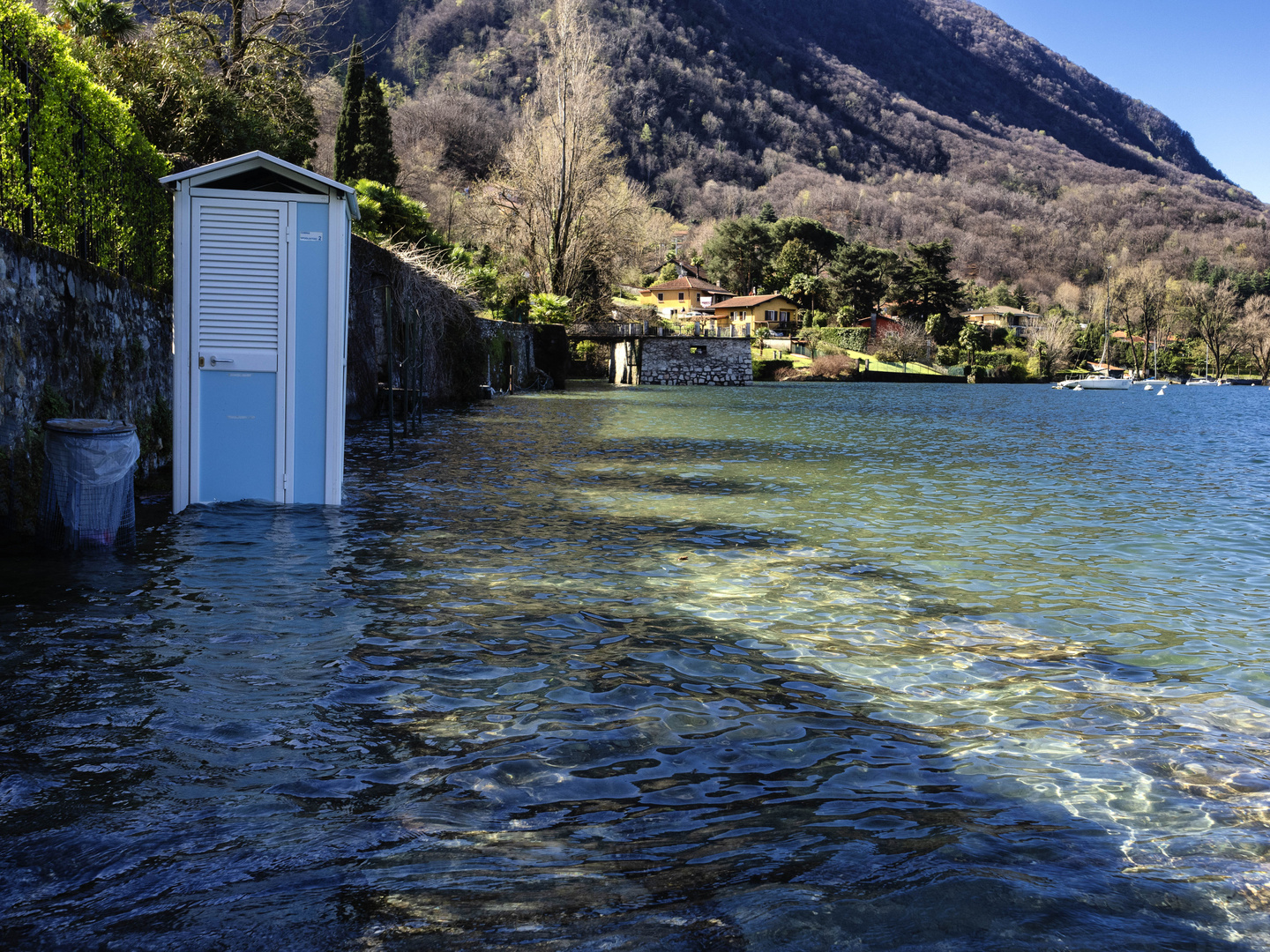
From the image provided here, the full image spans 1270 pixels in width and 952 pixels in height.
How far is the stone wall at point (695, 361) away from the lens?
6419 cm

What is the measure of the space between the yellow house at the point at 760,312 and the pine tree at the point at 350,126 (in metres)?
45.5

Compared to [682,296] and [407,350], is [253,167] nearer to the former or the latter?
[407,350]

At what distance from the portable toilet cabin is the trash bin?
6.33ft

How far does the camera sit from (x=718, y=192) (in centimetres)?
15188

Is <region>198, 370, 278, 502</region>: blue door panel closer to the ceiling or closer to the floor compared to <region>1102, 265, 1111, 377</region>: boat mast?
closer to the floor

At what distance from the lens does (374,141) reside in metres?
60.0

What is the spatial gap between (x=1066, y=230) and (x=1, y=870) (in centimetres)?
16592

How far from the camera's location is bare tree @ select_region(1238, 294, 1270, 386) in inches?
4749

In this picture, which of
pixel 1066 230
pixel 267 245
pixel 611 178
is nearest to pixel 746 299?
pixel 611 178

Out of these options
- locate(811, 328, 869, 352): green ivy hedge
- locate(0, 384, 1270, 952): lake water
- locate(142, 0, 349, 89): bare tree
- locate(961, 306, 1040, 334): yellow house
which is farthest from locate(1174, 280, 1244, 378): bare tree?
locate(0, 384, 1270, 952): lake water

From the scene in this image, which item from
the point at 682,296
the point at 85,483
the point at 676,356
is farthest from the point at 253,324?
the point at 682,296

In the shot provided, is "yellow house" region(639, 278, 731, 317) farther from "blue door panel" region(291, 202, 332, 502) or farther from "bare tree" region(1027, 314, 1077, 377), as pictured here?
"blue door panel" region(291, 202, 332, 502)

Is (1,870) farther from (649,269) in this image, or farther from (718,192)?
(718,192)

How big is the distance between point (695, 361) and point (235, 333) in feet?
188
